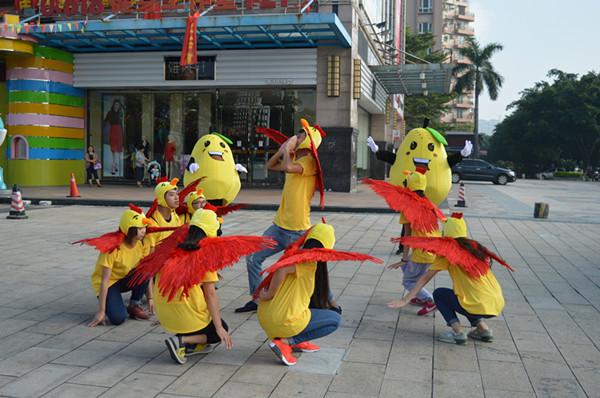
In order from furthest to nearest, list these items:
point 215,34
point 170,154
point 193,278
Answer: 1. point 170,154
2. point 215,34
3. point 193,278

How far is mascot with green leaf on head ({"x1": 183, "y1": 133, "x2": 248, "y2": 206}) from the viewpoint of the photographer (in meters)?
6.95

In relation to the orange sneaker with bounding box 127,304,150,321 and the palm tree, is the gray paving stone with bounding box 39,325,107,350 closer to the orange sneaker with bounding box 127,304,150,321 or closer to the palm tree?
the orange sneaker with bounding box 127,304,150,321

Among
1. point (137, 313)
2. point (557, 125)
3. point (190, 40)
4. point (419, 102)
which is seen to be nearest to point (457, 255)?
point (137, 313)

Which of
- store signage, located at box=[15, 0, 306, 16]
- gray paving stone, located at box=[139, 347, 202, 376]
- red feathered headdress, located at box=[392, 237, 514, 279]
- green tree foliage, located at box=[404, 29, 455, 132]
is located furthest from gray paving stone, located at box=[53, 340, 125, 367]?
green tree foliage, located at box=[404, 29, 455, 132]

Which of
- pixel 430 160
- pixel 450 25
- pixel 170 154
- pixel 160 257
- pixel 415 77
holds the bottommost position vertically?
pixel 160 257

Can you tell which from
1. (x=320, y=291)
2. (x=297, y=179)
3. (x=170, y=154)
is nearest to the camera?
(x=320, y=291)

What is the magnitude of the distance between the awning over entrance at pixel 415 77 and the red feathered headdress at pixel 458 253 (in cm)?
1872

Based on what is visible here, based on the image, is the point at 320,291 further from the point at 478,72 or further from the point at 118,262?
the point at 478,72

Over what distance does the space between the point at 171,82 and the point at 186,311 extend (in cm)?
1862

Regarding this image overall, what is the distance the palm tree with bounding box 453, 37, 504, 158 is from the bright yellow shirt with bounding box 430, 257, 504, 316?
55.3 meters

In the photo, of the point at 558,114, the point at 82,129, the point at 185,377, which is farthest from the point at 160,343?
the point at 558,114

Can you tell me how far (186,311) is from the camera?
444 cm

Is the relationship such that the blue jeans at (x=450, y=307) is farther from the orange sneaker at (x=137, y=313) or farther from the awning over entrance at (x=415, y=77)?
the awning over entrance at (x=415, y=77)

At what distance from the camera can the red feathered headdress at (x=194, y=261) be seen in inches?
167
